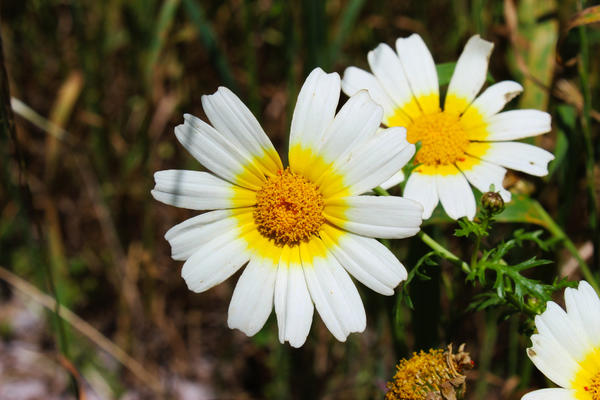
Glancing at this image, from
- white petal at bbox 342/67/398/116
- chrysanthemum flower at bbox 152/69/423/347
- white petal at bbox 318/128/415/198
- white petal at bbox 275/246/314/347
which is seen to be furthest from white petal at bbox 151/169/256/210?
white petal at bbox 342/67/398/116

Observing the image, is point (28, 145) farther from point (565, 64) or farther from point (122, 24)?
point (565, 64)

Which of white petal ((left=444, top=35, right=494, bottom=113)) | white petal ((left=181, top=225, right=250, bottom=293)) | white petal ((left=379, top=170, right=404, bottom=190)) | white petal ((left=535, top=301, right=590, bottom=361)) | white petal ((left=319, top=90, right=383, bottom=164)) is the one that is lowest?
white petal ((left=535, top=301, right=590, bottom=361))

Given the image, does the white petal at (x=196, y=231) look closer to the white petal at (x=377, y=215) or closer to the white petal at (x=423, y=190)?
the white petal at (x=377, y=215)

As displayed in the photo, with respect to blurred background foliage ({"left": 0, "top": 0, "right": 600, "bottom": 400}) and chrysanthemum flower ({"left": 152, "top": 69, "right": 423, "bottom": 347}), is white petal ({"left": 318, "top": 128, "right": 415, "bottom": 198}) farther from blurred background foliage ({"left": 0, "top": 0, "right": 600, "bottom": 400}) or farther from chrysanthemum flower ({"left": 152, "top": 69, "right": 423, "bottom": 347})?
blurred background foliage ({"left": 0, "top": 0, "right": 600, "bottom": 400})

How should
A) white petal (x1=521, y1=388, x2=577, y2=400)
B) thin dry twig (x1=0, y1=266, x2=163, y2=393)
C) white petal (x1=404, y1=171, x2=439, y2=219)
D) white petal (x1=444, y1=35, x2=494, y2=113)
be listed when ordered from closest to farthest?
white petal (x1=521, y1=388, x2=577, y2=400) < white petal (x1=404, y1=171, x2=439, y2=219) < white petal (x1=444, y1=35, x2=494, y2=113) < thin dry twig (x1=0, y1=266, x2=163, y2=393)

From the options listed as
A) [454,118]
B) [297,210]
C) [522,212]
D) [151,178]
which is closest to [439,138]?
[454,118]
